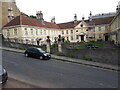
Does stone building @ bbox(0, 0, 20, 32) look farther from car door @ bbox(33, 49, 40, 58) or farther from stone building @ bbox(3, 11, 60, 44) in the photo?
car door @ bbox(33, 49, 40, 58)

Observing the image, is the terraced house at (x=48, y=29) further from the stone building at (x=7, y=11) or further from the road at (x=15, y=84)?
the road at (x=15, y=84)

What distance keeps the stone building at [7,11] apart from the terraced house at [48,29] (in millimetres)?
5070

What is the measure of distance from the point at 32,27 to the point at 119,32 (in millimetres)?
24373

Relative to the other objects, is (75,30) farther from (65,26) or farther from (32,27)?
(32,27)

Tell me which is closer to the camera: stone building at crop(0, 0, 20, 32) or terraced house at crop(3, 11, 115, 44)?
terraced house at crop(3, 11, 115, 44)

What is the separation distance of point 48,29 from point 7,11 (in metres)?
17.3

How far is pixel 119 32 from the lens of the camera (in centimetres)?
2623

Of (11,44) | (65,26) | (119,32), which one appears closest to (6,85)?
(11,44)

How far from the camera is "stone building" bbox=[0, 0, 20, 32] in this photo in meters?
39.8

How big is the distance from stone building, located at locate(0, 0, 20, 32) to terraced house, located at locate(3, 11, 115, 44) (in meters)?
5.07

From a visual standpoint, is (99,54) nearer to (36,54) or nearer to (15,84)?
(36,54)

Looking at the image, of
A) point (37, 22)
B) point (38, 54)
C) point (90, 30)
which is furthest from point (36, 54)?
point (90, 30)

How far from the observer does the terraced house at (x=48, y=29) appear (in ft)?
102

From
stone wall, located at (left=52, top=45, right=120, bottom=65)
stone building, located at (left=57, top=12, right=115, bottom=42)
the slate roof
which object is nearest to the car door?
stone wall, located at (left=52, top=45, right=120, bottom=65)
